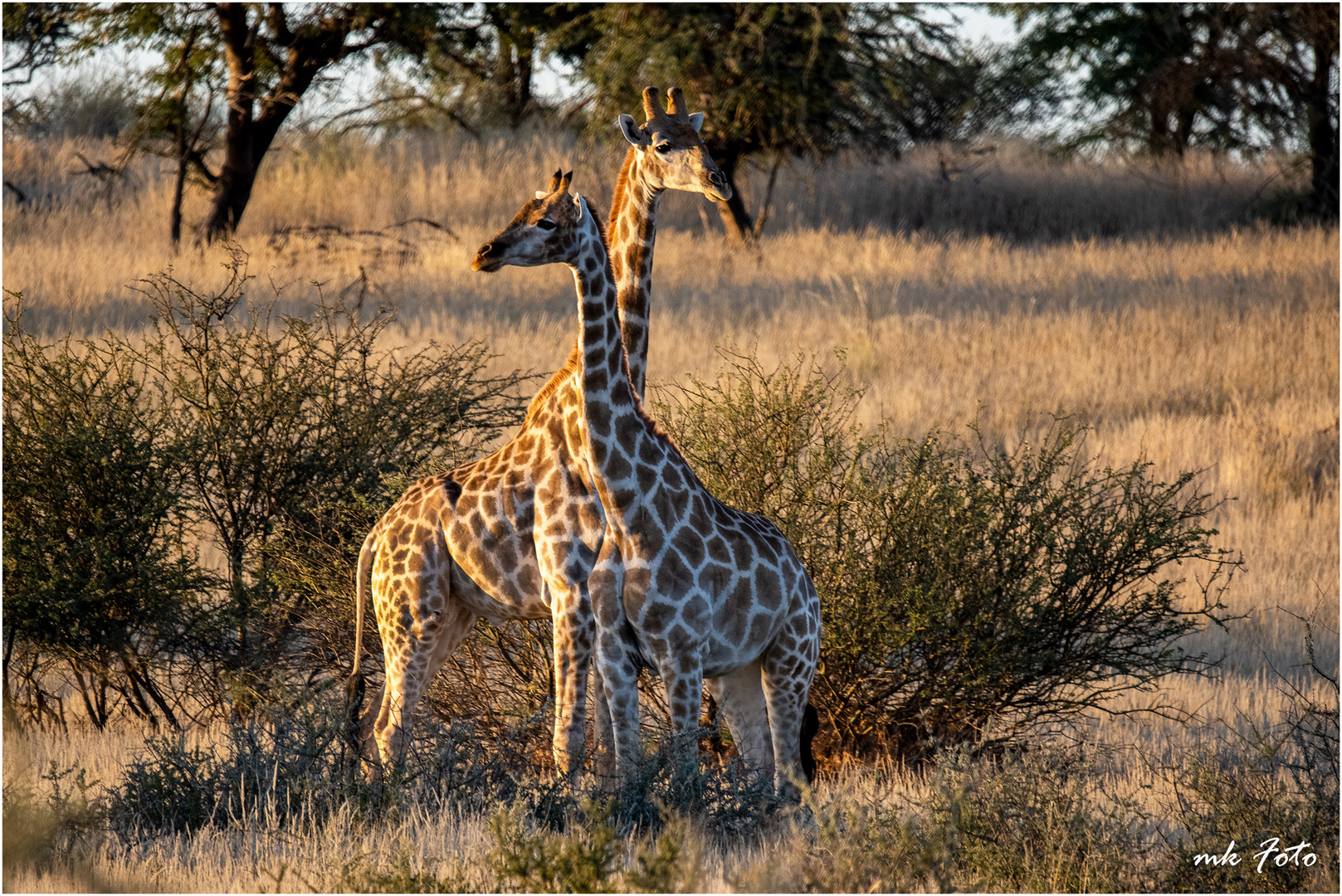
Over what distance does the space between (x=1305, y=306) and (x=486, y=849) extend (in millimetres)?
15171

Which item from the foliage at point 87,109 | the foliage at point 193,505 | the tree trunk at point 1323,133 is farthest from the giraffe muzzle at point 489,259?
the foliage at point 87,109

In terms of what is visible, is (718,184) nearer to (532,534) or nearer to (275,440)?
(532,534)

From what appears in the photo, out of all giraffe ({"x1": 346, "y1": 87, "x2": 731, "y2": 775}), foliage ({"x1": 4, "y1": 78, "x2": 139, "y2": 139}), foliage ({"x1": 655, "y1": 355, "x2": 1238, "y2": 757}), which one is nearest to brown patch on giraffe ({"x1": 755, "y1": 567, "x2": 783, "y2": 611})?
giraffe ({"x1": 346, "y1": 87, "x2": 731, "y2": 775})

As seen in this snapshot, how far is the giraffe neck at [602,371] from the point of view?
4938 mm

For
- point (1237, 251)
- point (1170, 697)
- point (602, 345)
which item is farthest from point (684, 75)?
point (602, 345)

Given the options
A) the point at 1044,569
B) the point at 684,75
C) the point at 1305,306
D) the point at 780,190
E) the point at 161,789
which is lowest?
the point at 161,789

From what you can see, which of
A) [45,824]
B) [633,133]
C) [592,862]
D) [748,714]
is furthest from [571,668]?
[633,133]

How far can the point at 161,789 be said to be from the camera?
5.41 meters

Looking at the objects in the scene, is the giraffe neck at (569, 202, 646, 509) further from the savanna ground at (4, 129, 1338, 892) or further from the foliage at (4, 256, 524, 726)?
the foliage at (4, 256, 524, 726)

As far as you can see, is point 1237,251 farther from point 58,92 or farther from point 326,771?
point 58,92

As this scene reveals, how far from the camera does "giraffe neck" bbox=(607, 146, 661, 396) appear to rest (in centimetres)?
548

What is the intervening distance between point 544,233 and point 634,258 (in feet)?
2.89

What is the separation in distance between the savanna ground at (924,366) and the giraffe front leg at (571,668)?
293mm

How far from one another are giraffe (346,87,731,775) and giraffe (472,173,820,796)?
0.64ft
